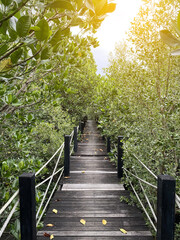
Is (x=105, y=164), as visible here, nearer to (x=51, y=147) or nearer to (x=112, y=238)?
(x=51, y=147)

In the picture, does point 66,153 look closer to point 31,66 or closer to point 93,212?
point 93,212

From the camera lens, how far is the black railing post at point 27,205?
2.25m

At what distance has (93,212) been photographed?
3807mm

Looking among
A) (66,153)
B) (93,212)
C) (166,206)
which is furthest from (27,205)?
(66,153)

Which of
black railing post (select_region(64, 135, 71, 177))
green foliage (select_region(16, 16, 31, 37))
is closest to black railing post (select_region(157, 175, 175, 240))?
green foliage (select_region(16, 16, 31, 37))

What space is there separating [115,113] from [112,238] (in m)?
6.31

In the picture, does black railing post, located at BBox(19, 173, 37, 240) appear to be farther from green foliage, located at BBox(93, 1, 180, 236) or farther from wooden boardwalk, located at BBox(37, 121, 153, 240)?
green foliage, located at BBox(93, 1, 180, 236)

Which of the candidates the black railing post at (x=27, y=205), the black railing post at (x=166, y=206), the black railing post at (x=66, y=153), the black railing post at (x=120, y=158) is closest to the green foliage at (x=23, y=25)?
the black railing post at (x=27, y=205)

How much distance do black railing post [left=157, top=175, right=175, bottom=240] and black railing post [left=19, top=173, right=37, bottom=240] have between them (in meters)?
1.42

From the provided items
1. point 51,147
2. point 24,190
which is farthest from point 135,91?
point 51,147

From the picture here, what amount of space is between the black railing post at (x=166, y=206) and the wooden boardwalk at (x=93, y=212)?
971 millimetres

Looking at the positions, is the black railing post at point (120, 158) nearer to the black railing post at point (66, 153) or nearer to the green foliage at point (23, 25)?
the black railing post at point (66, 153)

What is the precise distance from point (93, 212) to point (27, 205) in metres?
1.87

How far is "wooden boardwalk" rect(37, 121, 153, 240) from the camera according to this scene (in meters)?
3.10
